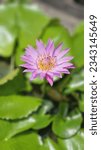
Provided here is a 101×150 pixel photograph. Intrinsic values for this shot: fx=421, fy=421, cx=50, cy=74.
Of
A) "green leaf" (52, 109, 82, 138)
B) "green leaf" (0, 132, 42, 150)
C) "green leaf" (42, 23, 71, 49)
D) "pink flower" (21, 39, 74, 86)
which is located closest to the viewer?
"pink flower" (21, 39, 74, 86)

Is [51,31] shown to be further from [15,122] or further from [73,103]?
[15,122]

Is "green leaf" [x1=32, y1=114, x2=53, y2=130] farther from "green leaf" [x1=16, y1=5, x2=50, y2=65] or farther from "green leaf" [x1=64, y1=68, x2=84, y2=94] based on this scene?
"green leaf" [x1=16, y1=5, x2=50, y2=65]

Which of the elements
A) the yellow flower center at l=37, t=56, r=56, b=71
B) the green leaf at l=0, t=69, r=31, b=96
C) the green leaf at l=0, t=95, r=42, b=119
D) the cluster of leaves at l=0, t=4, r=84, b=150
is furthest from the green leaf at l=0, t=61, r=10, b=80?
the yellow flower center at l=37, t=56, r=56, b=71

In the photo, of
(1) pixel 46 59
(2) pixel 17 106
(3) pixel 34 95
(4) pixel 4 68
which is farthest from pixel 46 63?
(4) pixel 4 68

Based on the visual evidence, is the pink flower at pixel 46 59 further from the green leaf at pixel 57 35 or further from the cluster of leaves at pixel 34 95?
the green leaf at pixel 57 35

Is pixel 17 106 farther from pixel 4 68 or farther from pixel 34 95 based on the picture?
pixel 4 68

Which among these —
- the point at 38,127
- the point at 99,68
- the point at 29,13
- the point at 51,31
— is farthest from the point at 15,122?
the point at 29,13
